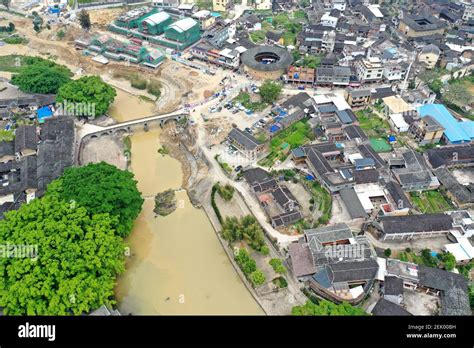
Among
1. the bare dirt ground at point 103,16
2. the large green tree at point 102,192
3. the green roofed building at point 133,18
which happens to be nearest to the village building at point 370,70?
the large green tree at point 102,192

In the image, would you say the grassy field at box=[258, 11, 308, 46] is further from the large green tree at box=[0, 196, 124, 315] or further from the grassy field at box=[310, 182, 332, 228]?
the large green tree at box=[0, 196, 124, 315]

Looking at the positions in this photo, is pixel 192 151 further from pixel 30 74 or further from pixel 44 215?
pixel 30 74

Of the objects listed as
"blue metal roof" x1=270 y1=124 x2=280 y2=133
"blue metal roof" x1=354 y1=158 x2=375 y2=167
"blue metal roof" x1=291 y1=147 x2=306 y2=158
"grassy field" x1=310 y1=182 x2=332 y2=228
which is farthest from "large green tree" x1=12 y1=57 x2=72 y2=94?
"blue metal roof" x1=354 y1=158 x2=375 y2=167

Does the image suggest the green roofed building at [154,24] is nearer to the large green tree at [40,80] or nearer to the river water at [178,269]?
the large green tree at [40,80]

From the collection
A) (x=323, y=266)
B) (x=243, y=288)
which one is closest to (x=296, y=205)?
(x=323, y=266)

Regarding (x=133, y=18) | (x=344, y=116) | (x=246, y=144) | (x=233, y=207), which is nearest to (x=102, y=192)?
(x=233, y=207)

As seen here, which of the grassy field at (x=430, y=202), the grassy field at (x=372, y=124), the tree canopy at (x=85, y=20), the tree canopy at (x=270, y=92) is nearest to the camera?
the grassy field at (x=430, y=202)

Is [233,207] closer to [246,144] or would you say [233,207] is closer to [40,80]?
[246,144]
